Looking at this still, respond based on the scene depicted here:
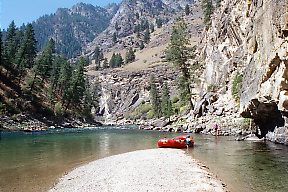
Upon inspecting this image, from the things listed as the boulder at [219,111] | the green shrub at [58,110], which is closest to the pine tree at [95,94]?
the green shrub at [58,110]

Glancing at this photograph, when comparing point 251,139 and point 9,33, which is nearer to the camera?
point 251,139

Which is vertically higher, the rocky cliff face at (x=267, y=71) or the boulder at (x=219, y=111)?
the rocky cliff face at (x=267, y=71)

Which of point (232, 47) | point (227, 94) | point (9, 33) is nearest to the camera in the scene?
point (227, 94)

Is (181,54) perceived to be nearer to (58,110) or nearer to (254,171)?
(254,171)

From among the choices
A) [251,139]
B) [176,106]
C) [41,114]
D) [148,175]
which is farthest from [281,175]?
[176,106]

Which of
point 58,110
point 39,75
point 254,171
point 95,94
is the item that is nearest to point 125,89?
point 95,94

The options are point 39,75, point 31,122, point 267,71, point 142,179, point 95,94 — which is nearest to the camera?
point 142,179

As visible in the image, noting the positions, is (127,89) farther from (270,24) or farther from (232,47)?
(270,24)

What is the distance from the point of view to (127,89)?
3809 inches

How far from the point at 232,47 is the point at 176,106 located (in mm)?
32625

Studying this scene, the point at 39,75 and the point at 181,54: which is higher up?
the point at 39,75

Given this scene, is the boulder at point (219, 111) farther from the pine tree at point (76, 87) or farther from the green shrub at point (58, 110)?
the green shrub at point (58, 110)

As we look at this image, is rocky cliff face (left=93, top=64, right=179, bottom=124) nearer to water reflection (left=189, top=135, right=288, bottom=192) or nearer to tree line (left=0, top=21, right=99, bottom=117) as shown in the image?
tree line (left=0, top=21, right=99, bottom=117)

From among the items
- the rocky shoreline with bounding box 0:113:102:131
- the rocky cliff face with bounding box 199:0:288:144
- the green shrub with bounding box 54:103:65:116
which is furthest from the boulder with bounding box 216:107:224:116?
the green shrub with bounding box 54:103:65:116
